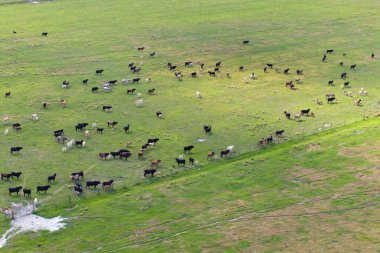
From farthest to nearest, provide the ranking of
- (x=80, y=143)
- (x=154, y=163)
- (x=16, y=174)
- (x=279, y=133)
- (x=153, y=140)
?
(x=279, y=133) → (x=153, y=140) → (x=80, y=143) → (x=154, y=163) → (x=16, y=174)

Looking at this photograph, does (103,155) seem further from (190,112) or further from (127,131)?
(190,112)

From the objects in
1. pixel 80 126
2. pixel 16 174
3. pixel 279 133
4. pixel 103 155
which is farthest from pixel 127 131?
pixel 279 133

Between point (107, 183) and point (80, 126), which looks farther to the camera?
point (80, 126)

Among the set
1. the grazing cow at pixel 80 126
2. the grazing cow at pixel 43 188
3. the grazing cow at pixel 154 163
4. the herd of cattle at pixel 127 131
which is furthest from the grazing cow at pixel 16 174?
the grazing cow at pixel 80 126

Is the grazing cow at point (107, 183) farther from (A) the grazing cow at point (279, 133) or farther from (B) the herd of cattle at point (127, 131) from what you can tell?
(A) the grazing cow at point (279, 133)

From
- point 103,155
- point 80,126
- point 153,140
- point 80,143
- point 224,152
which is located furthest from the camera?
point 80,126

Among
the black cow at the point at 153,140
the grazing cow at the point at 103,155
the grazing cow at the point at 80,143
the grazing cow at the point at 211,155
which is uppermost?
the grazing cow at the point at 80,143

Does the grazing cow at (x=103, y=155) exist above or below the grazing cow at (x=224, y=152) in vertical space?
above

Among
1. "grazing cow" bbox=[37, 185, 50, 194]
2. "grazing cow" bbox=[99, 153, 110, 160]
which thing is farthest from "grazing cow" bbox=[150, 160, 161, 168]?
"grazing cow" bbox=[37, 185, 50, 194]
